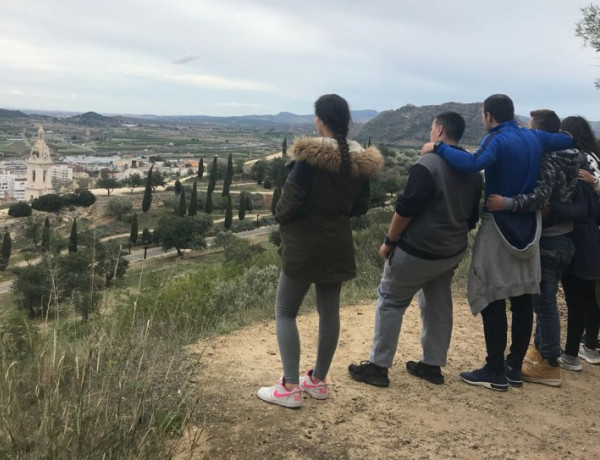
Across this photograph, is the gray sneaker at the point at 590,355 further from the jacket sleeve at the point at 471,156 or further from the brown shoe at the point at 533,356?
the jacket sleeve at the point at 471,156

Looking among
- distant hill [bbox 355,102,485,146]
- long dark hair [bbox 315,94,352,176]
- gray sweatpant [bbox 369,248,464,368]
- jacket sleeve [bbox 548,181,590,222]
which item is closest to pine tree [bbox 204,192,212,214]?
gray sweatpant [bbox 369,248,464,368]

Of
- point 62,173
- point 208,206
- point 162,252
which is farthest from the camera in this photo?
point 62,173

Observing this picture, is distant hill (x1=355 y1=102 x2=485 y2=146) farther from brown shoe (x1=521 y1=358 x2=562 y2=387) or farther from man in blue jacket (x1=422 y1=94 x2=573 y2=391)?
man in blue jacket (x1=422 y1=94 x2=573 y2=391)

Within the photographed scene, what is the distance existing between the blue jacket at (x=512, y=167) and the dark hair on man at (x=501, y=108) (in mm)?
38

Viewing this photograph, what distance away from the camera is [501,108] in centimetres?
292

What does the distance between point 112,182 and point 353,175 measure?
232 ft

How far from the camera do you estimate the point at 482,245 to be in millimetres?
3014

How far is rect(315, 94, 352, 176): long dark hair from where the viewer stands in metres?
2.56

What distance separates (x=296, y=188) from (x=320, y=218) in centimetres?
20

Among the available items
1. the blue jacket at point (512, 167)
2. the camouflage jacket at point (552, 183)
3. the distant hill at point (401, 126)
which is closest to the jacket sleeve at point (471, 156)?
the blue jacket at point (512, 167)

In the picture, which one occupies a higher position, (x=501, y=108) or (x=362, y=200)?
(x=501, y=108)

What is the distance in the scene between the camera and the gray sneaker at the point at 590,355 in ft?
12.2

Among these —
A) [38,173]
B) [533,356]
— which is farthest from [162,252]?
[38,173]

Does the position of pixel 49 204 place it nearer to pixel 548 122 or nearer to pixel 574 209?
pixel 548 122
